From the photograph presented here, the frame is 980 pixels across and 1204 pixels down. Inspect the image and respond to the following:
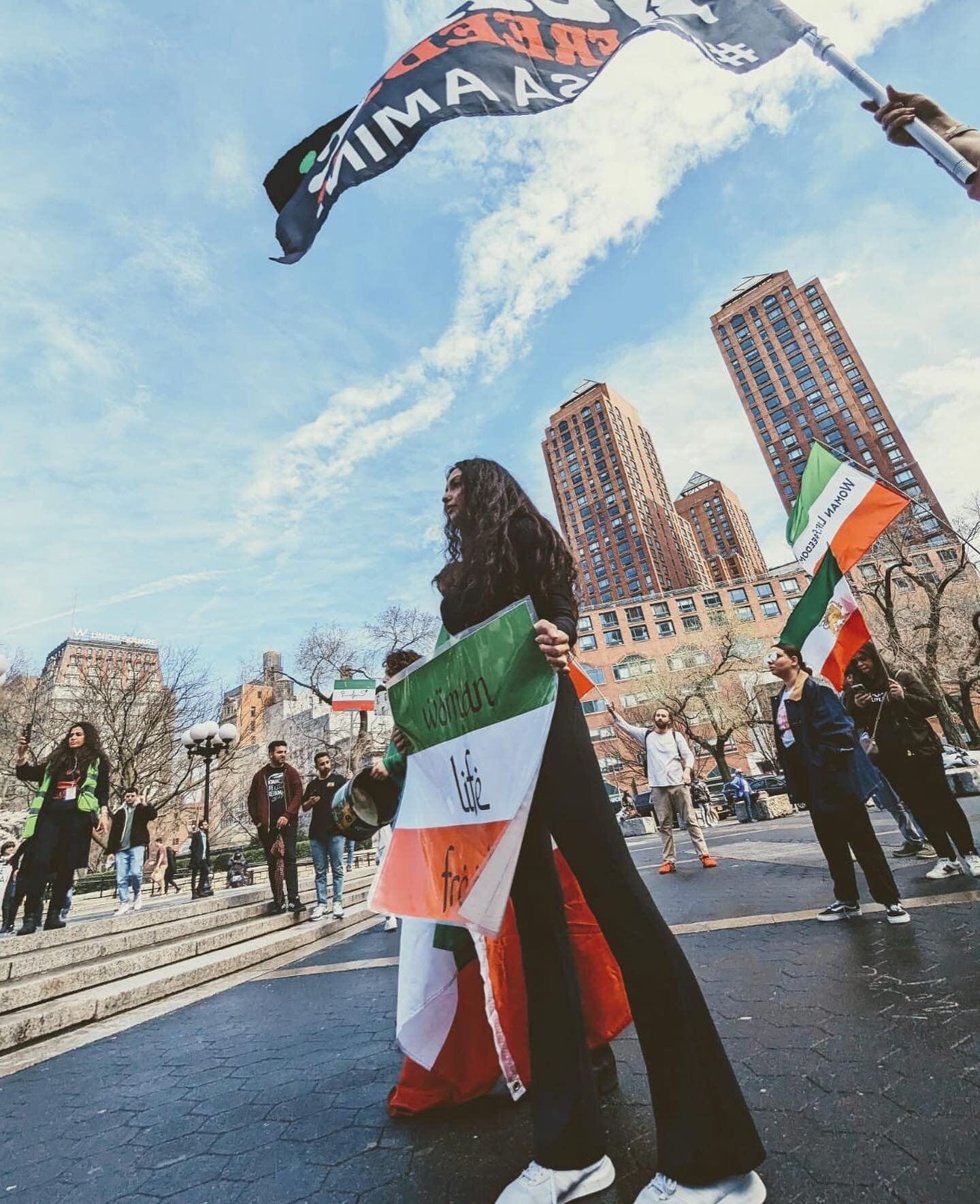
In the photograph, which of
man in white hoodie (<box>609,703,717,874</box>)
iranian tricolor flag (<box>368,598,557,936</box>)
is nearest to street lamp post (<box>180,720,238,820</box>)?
man in white hoodie (<box>609,703,717,874</box>)

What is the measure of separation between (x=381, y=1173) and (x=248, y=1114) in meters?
0.81

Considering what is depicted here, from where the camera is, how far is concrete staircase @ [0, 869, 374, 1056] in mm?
4031

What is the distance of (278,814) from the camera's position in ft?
24.6

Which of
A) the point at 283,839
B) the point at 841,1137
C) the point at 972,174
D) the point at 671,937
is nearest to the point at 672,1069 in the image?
the point at 671,937

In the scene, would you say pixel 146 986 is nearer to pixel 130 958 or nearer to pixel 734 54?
pixel 130 958

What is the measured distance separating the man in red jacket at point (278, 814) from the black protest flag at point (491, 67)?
6122mm

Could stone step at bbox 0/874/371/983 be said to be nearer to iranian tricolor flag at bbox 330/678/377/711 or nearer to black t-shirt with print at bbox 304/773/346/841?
black t-shirt with print at bbox 304/773/346/841

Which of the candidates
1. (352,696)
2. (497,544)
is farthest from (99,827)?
(497,544)

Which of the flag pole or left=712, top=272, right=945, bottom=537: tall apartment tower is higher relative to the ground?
left=712, top=272, right=945, bottom=537: tall apartment tower

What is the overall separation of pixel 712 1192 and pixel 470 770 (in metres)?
1.03

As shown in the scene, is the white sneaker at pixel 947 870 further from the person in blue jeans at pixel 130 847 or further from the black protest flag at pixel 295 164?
the person in blue jeans at pixel 130 847

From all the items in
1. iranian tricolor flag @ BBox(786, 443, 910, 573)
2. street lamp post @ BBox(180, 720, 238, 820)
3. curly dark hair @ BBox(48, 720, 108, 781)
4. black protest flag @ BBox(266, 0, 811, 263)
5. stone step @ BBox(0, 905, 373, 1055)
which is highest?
black protest flag @ BBox(266, 0, 811, 263)

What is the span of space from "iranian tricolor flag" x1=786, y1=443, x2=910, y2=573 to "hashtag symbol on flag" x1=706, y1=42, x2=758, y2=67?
332 centimetres

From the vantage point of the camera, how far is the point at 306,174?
3809 millimetres
